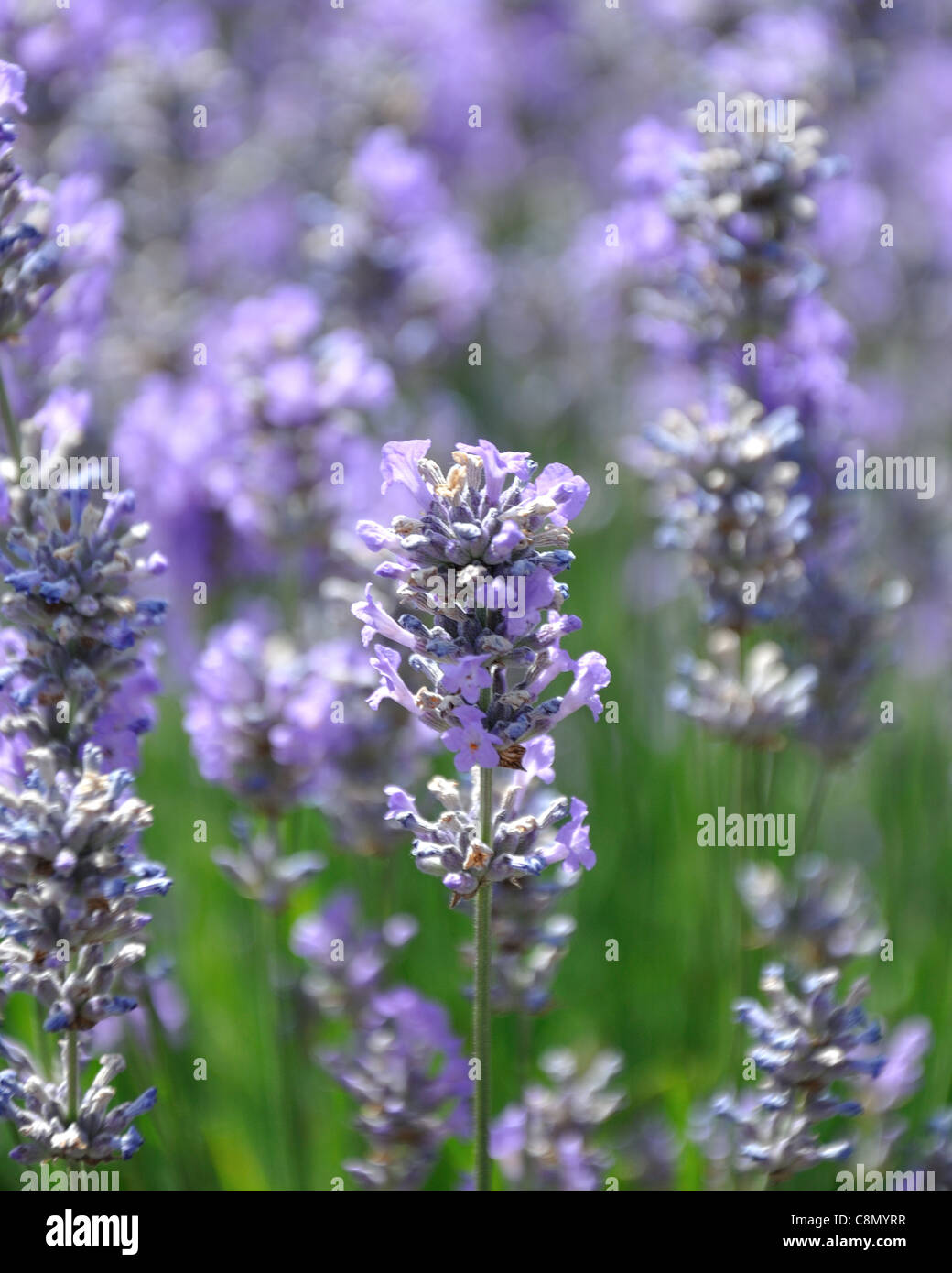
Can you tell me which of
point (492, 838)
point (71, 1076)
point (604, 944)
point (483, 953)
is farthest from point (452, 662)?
point (604, 944)

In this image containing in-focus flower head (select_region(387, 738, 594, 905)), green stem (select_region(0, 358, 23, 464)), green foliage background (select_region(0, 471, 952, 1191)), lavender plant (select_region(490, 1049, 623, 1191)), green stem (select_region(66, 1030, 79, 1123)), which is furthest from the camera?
green foliage background (select_region(0, 471, 952, 1191))

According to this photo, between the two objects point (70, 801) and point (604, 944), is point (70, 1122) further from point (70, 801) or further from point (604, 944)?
point (604, 944)

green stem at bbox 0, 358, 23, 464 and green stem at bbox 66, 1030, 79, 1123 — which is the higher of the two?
green stem at bbox 0, 358, 23, 464

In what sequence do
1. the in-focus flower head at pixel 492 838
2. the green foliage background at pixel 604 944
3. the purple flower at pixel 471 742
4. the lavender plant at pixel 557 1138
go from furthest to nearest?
1. the green foliage background at pixel 604 944
2. the lavender plant at pixel 557 1138
3. the in-focus flower head at pixel 492 838
4. the purple flower at pixel 471 742

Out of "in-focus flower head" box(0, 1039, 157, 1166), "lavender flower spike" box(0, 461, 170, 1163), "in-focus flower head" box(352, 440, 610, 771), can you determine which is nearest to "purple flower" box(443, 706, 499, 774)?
"in-focus flower head" box(352, 440, 610, 771)

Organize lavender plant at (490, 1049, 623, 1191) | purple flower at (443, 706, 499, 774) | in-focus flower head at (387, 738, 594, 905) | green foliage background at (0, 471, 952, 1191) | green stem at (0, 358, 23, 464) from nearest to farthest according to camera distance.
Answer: purple flower at (443, 706, 499, 774), in-focus flower head at (387, 738, 594, 905), green stem at (0, 358, 23, 464), lavender plant at (490, 1049, 623, 1191), green foliage background at (0, 471, 952, 1191)

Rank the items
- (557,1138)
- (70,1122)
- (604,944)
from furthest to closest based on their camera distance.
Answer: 1. (604,944)
2. (557,1138)
3. (70,1122)

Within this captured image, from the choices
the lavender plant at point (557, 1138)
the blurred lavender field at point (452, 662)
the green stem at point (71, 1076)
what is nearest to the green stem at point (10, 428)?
the blurred lavender field at point (452, 662)

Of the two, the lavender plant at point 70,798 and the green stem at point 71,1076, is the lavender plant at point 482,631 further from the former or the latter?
the green stem at point 71,1076

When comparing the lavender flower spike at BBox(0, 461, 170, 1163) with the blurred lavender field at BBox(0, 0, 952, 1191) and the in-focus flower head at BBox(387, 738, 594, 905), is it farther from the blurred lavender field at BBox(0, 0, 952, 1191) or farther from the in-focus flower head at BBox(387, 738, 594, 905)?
the in-focus flower head at BBox(387, 738, 594, 905)
